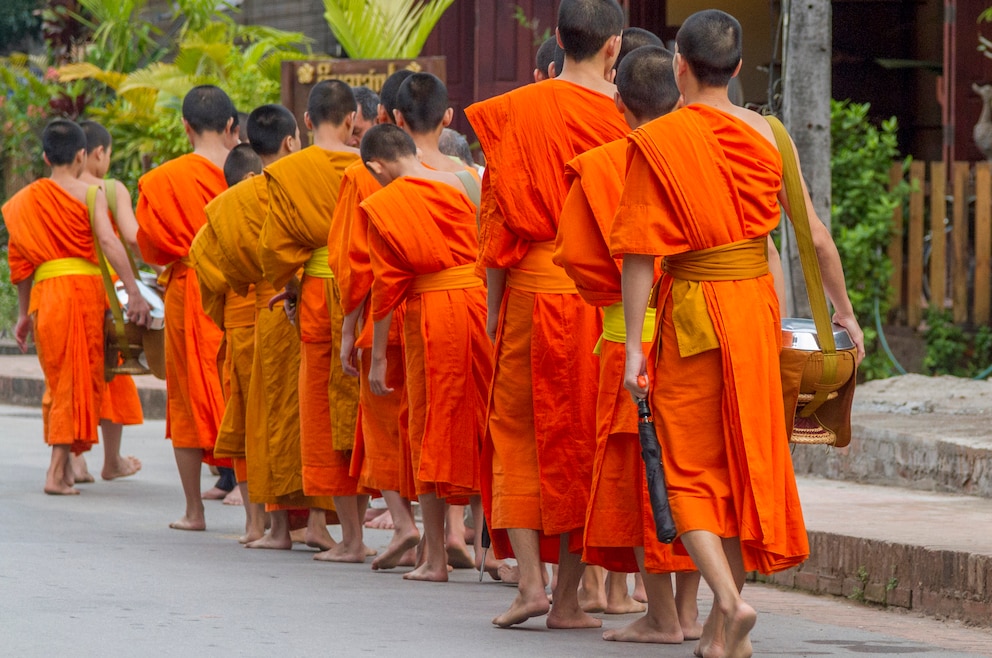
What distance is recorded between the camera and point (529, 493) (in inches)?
223

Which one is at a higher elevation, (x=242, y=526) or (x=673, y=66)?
(x=673, y=66)

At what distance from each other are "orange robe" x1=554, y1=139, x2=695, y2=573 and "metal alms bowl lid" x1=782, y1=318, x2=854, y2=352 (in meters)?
0.50

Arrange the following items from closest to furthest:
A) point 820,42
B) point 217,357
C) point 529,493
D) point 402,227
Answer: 1. point 529,493
2. point 402,227
3. point 217,357
4. point 820,42

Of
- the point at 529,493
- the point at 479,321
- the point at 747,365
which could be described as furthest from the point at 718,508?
the point at 479,321

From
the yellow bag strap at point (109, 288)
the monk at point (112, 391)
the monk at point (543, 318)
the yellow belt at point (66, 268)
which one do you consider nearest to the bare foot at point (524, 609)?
the monk at point (543, 318)

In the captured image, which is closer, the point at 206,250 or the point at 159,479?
the point at 206,250

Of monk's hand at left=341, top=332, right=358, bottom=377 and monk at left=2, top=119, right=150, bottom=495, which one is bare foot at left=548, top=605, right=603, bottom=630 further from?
monk at left=2, top=119, right=150, bottom=495

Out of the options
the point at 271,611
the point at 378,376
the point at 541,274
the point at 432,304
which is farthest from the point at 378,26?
the point at 271,611

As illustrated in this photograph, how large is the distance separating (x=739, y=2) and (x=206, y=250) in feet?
37.4

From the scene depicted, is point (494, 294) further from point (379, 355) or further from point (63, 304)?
point (63, 304)

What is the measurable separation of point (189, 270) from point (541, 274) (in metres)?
3.45

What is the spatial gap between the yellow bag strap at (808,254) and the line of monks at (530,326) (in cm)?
6

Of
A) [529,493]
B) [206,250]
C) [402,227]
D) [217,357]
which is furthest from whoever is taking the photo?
[217,357]

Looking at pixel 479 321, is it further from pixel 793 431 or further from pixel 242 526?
pixel 242 526
